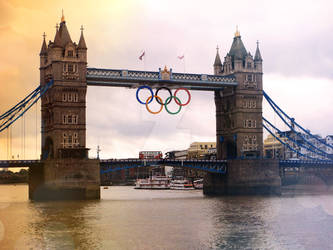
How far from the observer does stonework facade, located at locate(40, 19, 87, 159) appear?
102 m

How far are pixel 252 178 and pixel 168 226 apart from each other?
4921cm

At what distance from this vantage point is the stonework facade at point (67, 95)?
102375 mm

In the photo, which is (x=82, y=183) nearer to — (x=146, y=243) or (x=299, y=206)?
(x=299, y=206)

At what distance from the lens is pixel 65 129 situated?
338 feet

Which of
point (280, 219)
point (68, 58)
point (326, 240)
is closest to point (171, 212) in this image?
point (280, 219)

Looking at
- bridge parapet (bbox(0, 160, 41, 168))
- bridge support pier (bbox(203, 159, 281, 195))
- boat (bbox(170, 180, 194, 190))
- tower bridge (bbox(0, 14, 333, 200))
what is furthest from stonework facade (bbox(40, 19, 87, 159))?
boat (bbox(170, 180, 194, 190))

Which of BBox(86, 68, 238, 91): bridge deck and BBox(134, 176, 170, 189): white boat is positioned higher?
BBox(86, 68, 238, 91): bridge deck

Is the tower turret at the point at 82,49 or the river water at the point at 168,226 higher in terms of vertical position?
the tower turret at the point at 82,49

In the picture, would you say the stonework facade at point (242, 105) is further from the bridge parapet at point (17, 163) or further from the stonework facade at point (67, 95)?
the bridge parapet at point (17, 163)

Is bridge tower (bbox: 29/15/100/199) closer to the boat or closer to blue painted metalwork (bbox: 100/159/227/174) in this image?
blue painted metalwork (bbox: 100/159/227/174)

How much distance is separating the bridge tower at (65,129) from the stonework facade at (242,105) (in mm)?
25961

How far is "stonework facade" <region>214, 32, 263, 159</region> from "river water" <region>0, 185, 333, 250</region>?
26.1 meters

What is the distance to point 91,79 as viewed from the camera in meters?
104

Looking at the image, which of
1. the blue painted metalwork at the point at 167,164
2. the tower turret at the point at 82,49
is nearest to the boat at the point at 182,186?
the blue painted metalwork at the point at 167,164
